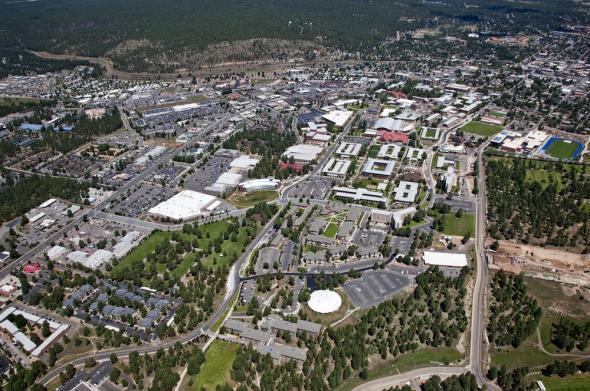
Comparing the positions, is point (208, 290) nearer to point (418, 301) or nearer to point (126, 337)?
point (126, 337)

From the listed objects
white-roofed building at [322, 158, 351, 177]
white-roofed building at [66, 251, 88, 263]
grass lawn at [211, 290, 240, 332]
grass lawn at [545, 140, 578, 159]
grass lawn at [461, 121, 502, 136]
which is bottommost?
grass lawn at [545, 140, 578, 159]

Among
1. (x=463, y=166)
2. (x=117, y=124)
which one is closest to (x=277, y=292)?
(x=463, y=166)

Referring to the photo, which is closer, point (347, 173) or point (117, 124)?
point (347, 173)

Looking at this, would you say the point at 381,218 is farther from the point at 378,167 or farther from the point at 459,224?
the point at 378,167

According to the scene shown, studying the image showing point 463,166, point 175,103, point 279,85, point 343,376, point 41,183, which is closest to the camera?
point 343,376

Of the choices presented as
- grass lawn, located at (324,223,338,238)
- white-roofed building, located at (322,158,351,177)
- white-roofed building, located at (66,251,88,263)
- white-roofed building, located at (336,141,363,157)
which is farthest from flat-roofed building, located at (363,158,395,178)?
white-roofed building, located at (66,251,88,263)

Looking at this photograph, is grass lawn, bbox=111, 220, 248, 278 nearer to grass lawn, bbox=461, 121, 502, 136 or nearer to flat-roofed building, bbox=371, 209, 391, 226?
flat-roofed building, bbox=371, 209, 391, 226

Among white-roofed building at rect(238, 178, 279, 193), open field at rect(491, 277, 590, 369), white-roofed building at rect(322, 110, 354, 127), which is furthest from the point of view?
white-roofed building at rect(322, 110, 354, 127)

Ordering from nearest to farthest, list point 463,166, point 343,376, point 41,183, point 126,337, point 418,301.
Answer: point 343,376, point 126,337, point 418,301, point 41,183, point 463,166
